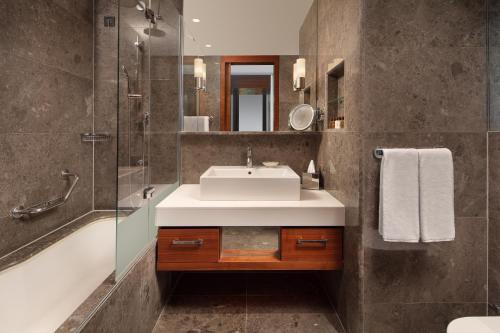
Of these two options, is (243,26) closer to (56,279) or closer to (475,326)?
(56,279)

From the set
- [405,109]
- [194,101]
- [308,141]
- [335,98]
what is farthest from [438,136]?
[194,101]

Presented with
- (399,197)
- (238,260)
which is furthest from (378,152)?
(238,260)

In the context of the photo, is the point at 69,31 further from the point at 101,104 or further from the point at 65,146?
the point at 65,146

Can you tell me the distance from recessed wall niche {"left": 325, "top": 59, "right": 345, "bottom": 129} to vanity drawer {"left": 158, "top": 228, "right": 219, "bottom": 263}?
1.01m

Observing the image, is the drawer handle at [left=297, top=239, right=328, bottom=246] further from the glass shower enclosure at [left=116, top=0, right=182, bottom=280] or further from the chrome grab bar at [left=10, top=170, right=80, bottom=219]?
the chrome grab bar at [left=10, top=170, right=80, bottom=219]

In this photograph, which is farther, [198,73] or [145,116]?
[198,73]

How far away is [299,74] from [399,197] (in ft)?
4.20

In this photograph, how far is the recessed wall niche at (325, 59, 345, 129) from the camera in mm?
1825

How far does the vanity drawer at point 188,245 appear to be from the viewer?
68.6 inches

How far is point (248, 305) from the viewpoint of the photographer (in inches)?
80.7

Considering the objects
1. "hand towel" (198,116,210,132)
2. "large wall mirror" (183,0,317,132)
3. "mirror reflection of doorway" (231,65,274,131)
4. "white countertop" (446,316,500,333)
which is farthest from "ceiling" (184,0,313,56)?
"white countertop" (446,316,500,333)

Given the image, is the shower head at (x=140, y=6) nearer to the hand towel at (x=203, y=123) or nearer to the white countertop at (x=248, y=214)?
the hand towel at (x=203, y=123)

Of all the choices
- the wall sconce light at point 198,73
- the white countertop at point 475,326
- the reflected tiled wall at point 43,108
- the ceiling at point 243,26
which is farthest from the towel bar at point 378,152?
the reflected tiled wall at point 43,108

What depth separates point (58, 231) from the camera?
2023 millimetres
